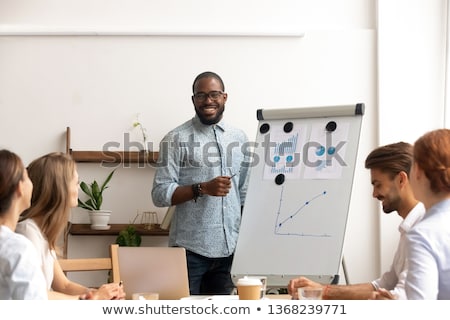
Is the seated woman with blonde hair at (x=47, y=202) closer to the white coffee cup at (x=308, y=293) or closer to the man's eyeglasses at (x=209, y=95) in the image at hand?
the white coffee cup at (x=308, y=293)

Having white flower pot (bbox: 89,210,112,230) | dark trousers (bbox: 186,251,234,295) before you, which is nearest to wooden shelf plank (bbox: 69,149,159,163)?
white flower pot (bbox: 89,210,112,230)

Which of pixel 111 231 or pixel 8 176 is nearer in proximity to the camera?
pixel 8 176

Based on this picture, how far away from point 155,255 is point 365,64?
2396mm

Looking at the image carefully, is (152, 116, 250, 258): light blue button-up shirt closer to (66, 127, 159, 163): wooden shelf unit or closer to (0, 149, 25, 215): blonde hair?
(66, 127, 159, 163): wooden shelf unit

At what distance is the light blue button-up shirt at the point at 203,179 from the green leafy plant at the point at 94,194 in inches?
22.0

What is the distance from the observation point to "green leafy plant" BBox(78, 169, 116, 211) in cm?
450

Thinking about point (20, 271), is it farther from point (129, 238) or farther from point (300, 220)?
point (129, 238)

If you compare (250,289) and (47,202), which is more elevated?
(47,202)

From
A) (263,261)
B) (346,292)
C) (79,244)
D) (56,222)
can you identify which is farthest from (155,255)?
(79,244)

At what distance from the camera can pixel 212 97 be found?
4098 mm

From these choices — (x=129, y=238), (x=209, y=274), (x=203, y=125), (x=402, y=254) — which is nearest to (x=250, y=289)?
(x=402, y=254)

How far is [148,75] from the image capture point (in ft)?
15.2

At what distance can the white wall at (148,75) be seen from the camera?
4.61 m

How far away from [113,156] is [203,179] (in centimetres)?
79
